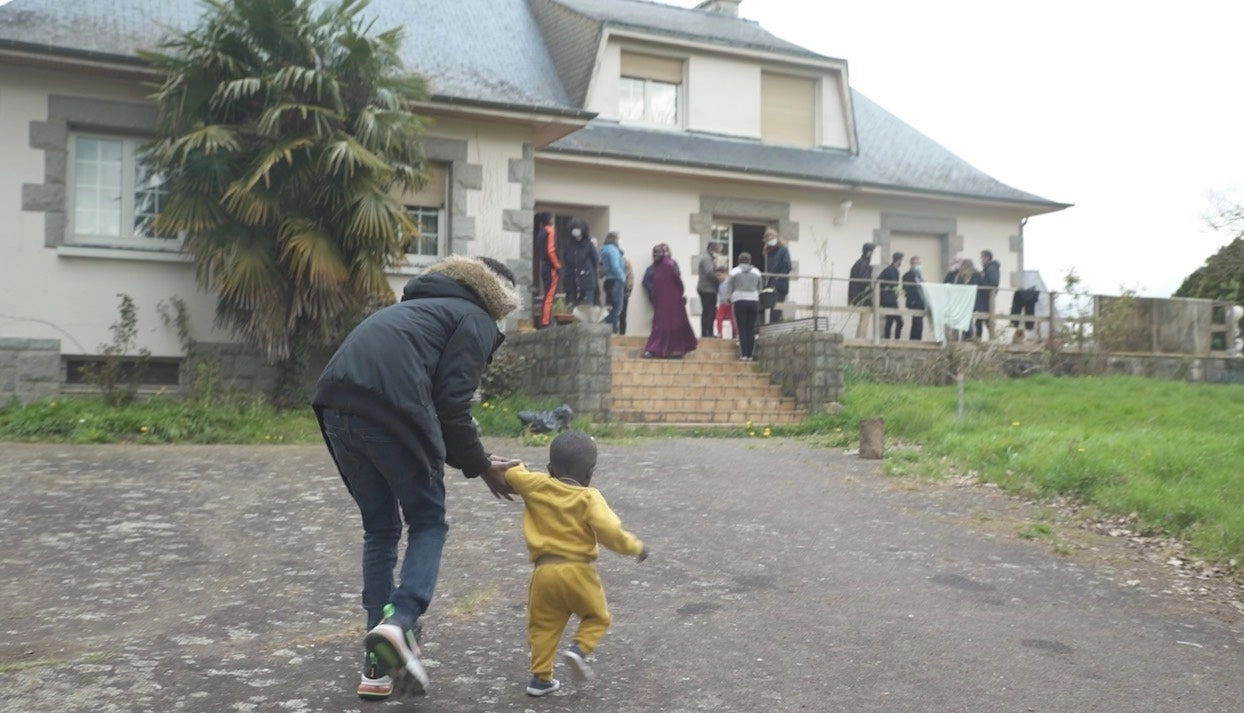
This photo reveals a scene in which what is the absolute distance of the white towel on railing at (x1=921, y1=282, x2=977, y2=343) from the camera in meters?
18.0

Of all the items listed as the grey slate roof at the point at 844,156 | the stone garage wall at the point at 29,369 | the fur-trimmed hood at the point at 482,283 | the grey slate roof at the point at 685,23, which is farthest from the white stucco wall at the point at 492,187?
the fur-trimmed hood at the point at 482,283

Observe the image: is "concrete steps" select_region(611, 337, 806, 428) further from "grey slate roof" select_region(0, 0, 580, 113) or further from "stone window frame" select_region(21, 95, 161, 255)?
"stone window frame" select_region(21, 95, 161, 255)

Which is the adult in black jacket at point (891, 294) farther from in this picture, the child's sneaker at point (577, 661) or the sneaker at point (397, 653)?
the sneaker at point (397, 653)

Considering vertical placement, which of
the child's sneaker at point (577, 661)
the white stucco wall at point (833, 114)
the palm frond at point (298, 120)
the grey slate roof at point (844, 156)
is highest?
the white stucco wall at point (833, 114)

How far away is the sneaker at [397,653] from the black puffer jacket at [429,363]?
0.61m

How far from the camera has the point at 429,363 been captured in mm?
4691

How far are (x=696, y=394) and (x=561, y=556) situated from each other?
10.3 metres

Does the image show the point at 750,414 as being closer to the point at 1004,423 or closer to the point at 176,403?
the point at 1004,423

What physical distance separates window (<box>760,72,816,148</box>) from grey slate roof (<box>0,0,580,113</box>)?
3837 mm

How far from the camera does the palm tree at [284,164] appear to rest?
13.2 metres

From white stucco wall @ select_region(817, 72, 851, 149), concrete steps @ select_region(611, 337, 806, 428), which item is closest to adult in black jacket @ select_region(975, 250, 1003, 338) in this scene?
white stucco wall @ select_region(817, 72, 851, 149)

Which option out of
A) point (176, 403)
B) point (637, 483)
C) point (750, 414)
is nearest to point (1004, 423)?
point (750, 414)

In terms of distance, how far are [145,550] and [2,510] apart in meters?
1.57

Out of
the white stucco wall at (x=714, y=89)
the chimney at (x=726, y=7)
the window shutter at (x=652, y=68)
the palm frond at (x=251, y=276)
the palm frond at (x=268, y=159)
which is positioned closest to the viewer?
the palm frond at (x=268, y=159)
